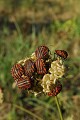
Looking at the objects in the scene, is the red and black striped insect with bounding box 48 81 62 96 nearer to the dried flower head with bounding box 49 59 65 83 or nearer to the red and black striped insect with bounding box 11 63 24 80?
the dried flower head with bounding box 49 59 65 83

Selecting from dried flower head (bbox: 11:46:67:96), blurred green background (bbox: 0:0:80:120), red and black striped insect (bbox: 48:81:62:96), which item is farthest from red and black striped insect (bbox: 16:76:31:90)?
blurred green background (bbox: 0:0:80:120)

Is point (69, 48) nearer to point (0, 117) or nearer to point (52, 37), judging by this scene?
point (52, 37)

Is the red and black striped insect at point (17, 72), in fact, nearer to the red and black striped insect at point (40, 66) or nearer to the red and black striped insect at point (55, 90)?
the red and black striped insect at point (40, 66)

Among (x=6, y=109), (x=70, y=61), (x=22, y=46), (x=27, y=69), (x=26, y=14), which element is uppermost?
(x=26, y=14)

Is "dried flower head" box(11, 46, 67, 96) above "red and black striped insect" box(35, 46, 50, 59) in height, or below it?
below

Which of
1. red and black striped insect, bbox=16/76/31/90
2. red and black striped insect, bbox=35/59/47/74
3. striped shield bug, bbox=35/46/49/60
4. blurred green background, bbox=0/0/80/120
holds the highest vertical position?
blurred green background, bbox=0/0/80/120

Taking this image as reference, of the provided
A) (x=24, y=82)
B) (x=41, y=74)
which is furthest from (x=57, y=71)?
(x=24, y=82)

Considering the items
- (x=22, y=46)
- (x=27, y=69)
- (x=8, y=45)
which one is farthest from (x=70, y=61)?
(x=27, y=69)
